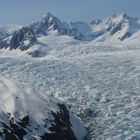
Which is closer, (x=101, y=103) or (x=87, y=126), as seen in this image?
(x=87, y=126)

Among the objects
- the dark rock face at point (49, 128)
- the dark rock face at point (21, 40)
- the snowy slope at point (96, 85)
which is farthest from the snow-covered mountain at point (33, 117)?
the dark rock face at point (21, 40)

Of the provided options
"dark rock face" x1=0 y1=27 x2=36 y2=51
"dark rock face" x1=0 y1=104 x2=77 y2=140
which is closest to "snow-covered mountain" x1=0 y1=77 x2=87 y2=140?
"dark rock face" x1=0 y1=104 x2=77 y2=140

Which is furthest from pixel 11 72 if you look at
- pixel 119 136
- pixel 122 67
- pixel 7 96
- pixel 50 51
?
pixel 50 51

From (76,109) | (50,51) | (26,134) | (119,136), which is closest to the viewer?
(26,134)

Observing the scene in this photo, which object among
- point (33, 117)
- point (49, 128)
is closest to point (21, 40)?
point (33, 117)

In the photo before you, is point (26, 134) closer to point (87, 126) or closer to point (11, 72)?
point (87, 126)

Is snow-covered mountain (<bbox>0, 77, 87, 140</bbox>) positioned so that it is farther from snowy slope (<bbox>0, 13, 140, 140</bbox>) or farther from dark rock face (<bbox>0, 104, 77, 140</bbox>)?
snowy slope (<bbox>0, 13, 140, 140</bbox>)

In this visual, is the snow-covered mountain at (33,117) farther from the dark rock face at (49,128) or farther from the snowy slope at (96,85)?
the snowy slope at (96,85)

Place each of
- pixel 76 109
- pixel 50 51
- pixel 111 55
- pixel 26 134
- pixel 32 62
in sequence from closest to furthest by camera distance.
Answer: pixel 26 134 < pixel 76 109 < pixel 32 62 < pixel 111 55 < pixel 50 51
